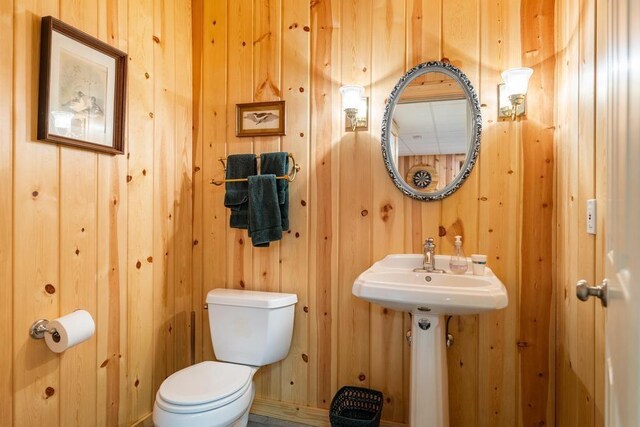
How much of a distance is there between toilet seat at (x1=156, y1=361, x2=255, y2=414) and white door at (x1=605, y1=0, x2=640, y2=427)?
4.19ft

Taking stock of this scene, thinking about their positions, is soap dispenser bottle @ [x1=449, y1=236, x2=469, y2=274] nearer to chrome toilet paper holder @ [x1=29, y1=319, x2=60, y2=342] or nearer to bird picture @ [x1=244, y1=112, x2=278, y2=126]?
bird picture @ [x1=244, y1=112, x2=278, y2=126]

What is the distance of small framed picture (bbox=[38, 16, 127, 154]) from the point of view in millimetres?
1332

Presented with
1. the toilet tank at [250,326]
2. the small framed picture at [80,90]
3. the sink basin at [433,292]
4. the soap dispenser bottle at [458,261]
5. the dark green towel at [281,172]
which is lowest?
the toilet tank at [250,326]

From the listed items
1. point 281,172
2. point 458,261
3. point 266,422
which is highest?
point 281,172

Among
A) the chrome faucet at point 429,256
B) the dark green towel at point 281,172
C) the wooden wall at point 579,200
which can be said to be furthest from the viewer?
the dark green towel at point 281,172

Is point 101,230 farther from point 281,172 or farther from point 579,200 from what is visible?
point 579,200

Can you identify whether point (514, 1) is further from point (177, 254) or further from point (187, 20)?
point (177, 254)

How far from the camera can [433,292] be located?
4.29 ft

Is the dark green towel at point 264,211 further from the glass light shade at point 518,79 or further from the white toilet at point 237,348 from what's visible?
the glass light shade at point 518,79

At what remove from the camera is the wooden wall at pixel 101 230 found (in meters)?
1.26

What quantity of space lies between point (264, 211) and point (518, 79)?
1.37 m

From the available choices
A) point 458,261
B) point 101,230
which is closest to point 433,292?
point 458,261

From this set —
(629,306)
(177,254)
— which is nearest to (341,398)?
(177,254)

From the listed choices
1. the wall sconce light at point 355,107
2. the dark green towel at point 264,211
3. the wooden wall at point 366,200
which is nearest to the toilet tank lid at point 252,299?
the wooden wall at point 366,200
